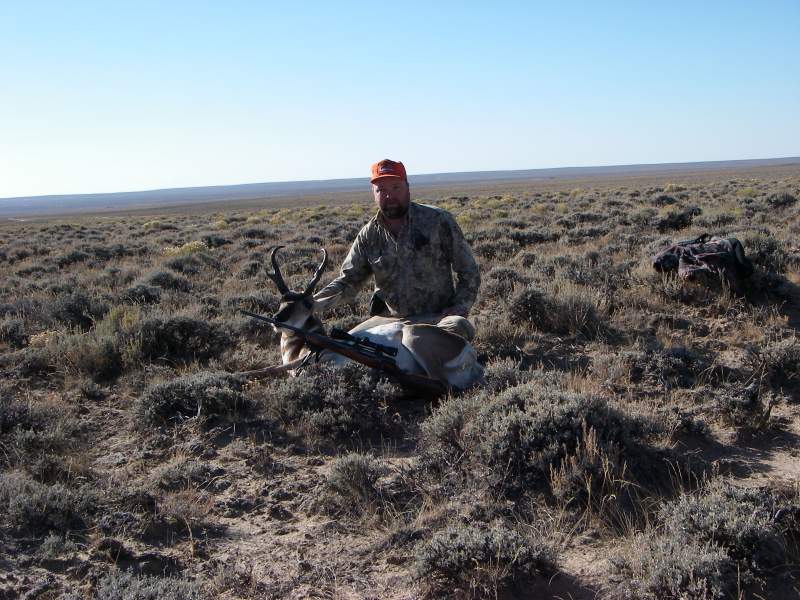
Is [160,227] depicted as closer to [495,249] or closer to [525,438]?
[495,249]

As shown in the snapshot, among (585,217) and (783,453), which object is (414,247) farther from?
(585,217)

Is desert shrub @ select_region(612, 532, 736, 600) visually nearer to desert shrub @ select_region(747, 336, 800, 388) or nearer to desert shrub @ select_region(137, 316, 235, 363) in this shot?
desert shrub @ select_region(747, 336, 800, 388)

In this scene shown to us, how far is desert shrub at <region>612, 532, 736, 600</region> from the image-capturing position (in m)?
2.74

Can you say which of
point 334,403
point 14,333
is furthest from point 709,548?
point 14,333

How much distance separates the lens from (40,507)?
3799 millimetres

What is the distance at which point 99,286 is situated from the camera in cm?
1202

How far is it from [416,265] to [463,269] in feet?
1.49

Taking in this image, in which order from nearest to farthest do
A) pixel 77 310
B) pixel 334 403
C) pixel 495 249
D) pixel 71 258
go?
pixel 334 403 < pixel 77 310 < pixel 495 249 < pixel 71 258

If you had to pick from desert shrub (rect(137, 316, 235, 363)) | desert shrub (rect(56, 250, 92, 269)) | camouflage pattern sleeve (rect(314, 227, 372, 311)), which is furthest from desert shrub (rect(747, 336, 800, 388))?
desert shrub (rect(56, 250, 92, 269))

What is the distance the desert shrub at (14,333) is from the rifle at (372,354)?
13.8ft

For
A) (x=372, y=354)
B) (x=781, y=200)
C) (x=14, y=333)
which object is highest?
(x=781, y=200)

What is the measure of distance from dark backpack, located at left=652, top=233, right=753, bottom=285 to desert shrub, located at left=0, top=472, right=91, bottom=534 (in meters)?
6.97

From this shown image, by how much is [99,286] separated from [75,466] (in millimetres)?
8319

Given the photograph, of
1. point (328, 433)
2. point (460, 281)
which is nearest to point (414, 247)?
point (460, 281)
